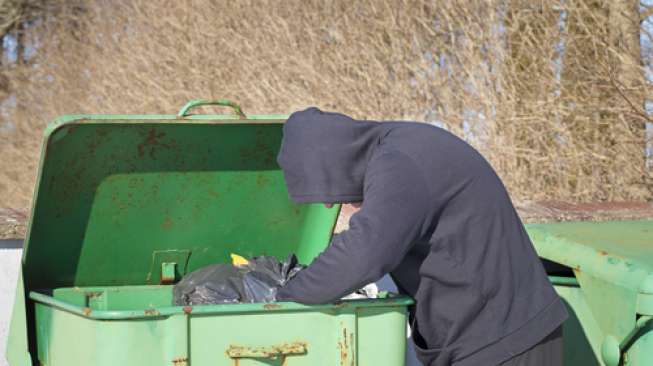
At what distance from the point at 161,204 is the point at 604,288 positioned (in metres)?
1.75

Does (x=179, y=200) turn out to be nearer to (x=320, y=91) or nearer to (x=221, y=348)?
(x=221, y=348)

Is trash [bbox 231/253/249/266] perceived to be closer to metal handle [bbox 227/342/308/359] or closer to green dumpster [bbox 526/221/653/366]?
metal handle [bbox 227/342/308/359]

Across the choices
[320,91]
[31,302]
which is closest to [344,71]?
[320,91]

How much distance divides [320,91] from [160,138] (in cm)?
549

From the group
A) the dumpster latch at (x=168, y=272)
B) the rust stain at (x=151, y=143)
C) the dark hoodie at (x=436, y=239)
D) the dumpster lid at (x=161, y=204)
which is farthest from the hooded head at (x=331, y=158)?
the dumpster latch at (x=168, y=272)

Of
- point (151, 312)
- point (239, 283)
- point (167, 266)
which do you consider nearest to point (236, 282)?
point (239, 283)

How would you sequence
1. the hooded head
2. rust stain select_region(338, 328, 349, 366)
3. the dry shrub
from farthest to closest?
the dry shrub < rust stain select_region(338, 328, 349, 366) < the hooded head

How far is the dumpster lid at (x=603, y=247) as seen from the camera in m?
2.99

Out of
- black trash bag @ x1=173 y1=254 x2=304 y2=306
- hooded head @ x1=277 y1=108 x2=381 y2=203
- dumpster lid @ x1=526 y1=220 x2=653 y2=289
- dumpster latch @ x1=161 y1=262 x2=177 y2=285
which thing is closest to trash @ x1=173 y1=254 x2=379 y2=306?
black trash bag @ x1=173 y1=254 x2=304 y2=306

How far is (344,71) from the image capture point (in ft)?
Answer: 28.4

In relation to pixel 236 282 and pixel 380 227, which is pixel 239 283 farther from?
pixel 380 227

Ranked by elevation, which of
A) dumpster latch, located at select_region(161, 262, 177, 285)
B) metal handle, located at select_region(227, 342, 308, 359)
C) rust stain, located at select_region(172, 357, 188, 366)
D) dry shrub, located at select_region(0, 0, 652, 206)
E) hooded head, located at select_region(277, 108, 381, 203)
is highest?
dry shrub, located at select_region(0, 0, 652, 206)

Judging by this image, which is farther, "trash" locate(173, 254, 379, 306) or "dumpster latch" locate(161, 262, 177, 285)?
"dumpster latch" locate(161, 262, 177, 285)

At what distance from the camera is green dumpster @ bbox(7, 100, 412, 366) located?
2.62 metres
